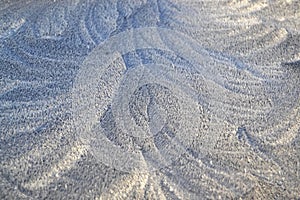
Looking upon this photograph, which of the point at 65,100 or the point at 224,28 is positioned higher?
the point at 224,28

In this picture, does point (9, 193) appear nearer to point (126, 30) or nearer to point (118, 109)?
point (118, 109)

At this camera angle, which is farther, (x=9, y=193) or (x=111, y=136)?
(x=111, y=136)

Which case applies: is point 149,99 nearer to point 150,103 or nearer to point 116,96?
point 150,103

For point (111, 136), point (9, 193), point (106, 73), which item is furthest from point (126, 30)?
point (9, 193)

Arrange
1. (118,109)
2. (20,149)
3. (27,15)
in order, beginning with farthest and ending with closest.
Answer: (27,15)
(118,109)
(20,149)

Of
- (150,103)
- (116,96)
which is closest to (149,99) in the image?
(150,103)

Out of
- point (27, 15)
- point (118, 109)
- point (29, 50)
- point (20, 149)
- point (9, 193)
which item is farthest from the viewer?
point (27, 15)
